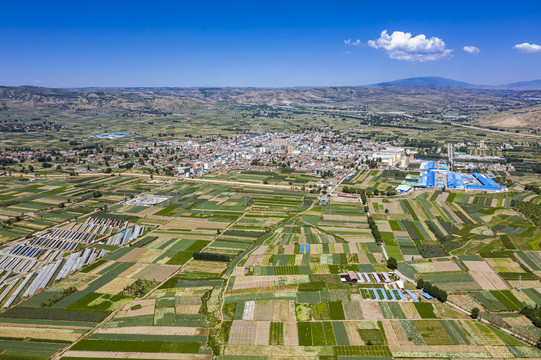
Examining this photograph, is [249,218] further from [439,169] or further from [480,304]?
[439,169]

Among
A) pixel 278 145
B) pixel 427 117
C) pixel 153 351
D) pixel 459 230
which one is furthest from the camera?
pixel 427 117

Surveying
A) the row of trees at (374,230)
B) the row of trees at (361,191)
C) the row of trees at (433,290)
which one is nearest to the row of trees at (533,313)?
the row of trees at (433,290)

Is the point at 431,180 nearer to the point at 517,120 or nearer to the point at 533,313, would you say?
the point at 533,313

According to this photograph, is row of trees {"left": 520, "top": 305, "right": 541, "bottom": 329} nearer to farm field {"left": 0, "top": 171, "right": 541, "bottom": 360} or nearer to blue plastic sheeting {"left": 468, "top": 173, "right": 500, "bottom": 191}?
farm field {"left": 0, "top": 171, "right": 541, "bottom": 360}

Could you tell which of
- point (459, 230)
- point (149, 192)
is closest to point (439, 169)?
point (459, 230)

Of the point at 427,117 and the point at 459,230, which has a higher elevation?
the point at 427,117

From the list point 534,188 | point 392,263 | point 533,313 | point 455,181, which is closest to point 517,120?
point 534,188
